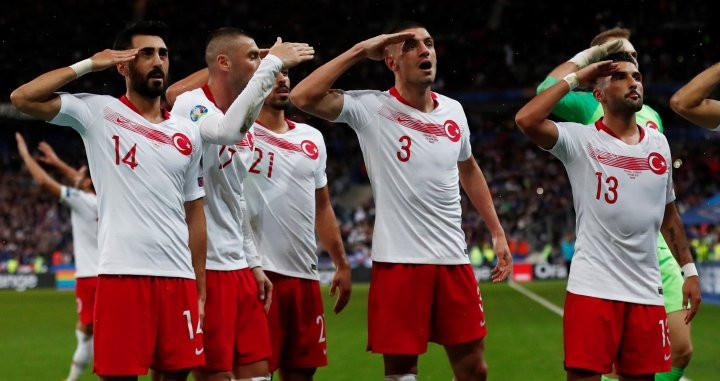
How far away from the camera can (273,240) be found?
6.48 metres

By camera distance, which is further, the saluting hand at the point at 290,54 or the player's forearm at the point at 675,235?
the player's forearm at the point at 675,235

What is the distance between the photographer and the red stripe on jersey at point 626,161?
19.2 ft

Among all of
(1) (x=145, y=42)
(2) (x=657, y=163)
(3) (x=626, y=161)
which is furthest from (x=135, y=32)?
(2) (x=657, y=163)

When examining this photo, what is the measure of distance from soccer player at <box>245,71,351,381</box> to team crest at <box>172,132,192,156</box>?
3.43 ft

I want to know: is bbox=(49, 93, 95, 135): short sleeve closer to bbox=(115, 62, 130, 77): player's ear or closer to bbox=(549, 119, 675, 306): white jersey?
bbox=(115, 62, 130, 77): player's ear

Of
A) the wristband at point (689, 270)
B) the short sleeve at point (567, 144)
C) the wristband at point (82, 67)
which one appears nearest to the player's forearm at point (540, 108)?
the short sleeve at point (567, 144)

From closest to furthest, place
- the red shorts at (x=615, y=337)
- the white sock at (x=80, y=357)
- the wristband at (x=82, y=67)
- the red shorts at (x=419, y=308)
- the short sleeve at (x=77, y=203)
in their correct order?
the wristband at (x=82, y=67) < the red shorts at (x=615, y=337) < the red shorts at (x=419, y=308) < the white sock at (x=80, y=357) < the short sleeve at (x=77, y=203)

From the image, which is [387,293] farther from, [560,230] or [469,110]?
[469,110]

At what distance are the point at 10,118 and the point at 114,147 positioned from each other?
36.8 m

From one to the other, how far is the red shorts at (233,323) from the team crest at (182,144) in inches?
31.4

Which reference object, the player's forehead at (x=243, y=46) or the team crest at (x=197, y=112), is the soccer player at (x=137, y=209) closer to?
the team crest at (x=197, y=112)

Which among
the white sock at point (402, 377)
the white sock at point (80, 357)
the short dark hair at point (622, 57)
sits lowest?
the white sock at point (80, 357)

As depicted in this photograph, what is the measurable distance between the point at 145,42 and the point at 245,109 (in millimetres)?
669

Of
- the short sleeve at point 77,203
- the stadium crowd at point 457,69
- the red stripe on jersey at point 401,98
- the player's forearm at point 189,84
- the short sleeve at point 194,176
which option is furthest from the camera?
the stadium crowd at point 457,69
